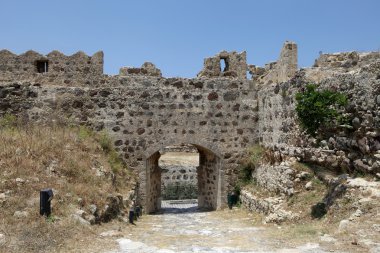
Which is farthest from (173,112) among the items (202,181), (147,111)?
(202,181)

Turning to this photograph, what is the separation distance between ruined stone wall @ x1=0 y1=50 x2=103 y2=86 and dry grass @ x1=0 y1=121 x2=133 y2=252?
3.38 m

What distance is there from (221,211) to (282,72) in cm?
526

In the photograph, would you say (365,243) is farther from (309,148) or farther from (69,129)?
(69,129)

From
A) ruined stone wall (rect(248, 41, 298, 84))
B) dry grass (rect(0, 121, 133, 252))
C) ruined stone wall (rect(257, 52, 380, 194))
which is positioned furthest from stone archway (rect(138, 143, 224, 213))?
ruined stone wall (rect(248, 41, 298, 84))

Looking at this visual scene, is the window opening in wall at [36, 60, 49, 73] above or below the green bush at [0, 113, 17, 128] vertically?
above

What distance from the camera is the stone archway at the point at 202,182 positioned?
13.2 metres

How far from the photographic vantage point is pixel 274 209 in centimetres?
1005

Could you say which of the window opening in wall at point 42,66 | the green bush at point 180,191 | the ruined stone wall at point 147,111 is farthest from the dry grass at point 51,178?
the green bush at point 180,191

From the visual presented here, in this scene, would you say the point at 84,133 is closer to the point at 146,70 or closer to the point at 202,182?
the point at 146,70

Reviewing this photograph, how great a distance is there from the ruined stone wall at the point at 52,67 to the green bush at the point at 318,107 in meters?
9.03

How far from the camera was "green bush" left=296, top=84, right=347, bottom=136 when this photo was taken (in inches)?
344

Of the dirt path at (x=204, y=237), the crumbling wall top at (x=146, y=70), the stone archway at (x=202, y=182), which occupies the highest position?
the crumbling wall top at (x=146, y=70)

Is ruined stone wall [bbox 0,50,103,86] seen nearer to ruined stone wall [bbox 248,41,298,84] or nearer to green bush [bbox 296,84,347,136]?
ruined stone wall [bbox 248,41,298,84]

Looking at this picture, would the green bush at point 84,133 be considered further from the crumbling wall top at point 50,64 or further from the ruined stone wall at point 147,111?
the crumbling wall top at point 50,64
